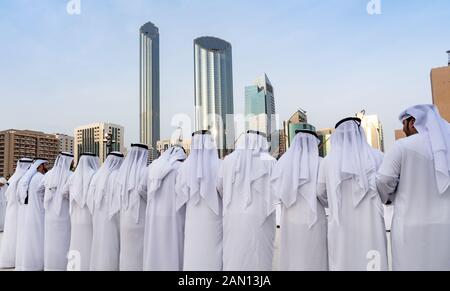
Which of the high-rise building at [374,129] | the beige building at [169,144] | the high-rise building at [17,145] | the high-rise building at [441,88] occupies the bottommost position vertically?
the beige building at [169,144]

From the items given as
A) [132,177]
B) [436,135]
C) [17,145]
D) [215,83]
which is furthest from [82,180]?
[17,145]

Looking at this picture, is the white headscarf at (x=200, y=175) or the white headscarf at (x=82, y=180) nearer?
the white headscarf at (x=200, y=175)

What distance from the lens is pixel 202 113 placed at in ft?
14.0

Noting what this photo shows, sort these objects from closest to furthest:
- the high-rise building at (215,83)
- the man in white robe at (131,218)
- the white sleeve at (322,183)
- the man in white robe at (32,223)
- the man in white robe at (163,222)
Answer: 1. the white sleeve at (322,183)
2. the man in white robe at (163,222)
3. the man in white robe at (131,218)
4. the high-rise building at (215,83)
5. the man in white robe at (32,223)

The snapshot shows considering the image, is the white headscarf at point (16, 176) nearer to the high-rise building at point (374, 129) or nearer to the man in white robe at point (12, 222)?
the man in white robe at point (12, 222)

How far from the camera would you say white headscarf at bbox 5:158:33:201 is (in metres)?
5.02

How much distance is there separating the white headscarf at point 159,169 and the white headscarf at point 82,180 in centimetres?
83

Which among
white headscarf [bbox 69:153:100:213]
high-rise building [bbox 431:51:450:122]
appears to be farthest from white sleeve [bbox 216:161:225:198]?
high-rise building [bbox 431:51:450:122]

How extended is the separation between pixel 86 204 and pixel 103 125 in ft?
10.3

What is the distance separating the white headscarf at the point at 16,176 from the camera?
502 centimetres

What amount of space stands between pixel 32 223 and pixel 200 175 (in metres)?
2.49

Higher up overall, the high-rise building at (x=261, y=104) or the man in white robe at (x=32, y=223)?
the high-rise building at (x=261, y=104)

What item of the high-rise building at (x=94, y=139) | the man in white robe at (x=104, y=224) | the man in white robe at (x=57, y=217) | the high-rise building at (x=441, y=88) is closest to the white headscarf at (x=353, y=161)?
the man in white robe at (x=104, y=224)
